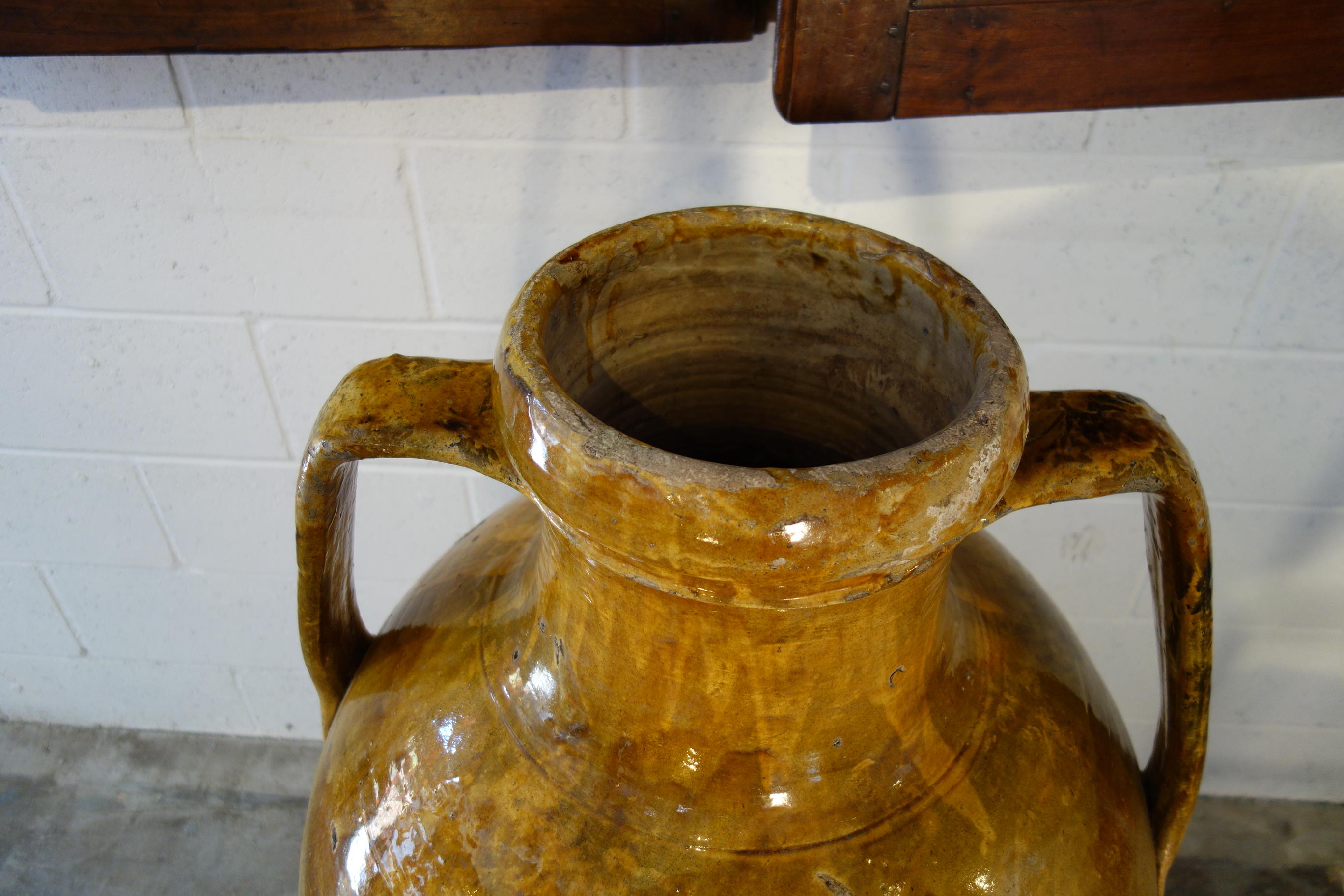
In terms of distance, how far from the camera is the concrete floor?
151cm

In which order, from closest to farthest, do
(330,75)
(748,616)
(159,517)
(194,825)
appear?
1. (748,616)
2. (330,75)
3. (159,517)
4. (194,825)

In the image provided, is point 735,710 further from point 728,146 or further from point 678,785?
point 728,146

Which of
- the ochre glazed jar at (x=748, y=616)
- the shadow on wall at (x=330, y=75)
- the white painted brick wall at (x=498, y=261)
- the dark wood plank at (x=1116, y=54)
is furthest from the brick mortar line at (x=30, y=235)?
the dark wood plank at (x=1116, y=54)

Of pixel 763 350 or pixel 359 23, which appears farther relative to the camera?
pixel 359 23

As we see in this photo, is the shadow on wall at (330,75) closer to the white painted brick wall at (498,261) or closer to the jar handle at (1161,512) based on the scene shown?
the white painted brick wall at (498,261)

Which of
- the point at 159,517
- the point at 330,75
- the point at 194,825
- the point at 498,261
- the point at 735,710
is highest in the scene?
the point at 330,75

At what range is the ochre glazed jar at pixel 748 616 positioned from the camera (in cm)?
51

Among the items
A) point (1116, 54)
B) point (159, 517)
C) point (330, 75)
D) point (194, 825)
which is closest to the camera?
point (1116, 54)

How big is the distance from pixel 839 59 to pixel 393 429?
0.49m

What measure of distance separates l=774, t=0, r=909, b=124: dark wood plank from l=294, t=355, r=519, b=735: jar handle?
403mm

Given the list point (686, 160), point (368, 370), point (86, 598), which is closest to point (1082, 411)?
point (368, 370)

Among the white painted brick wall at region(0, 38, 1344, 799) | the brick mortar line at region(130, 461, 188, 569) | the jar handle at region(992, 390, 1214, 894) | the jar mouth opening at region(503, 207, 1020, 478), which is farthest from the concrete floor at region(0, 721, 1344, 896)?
the jar mouth opening at region(503, 207, 1020, 478)

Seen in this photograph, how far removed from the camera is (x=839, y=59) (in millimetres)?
843

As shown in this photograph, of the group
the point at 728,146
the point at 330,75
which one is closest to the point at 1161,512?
the point at 728,146
